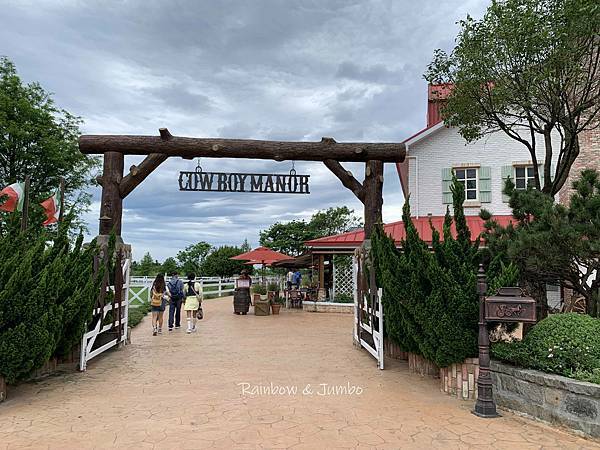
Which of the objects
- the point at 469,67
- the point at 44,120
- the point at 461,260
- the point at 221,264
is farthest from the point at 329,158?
the point at 221,264

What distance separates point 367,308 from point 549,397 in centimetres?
409

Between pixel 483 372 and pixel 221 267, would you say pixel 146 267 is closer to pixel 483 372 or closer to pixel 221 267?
pixel 221 267

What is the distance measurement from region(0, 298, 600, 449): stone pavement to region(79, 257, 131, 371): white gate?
0.79 ft

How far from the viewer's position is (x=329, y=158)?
Answer: 30.2 ft

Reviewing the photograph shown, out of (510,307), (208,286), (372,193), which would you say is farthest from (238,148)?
(208,286)

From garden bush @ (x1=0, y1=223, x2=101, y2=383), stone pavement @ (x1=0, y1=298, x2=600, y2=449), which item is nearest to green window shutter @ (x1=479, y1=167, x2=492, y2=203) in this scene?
stone pavement @ (x1=0, y1=298, x2=600, y2=449)

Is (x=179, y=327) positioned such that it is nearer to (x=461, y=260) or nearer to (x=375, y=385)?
(x=375, y=385)

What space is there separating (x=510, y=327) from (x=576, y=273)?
1420 mm

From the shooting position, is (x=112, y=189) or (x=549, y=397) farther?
(x=112, y=189)

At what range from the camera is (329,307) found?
17.3 metres

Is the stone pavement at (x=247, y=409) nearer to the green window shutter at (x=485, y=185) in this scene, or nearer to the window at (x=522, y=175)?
the green window shutter at (x=485, y=185)

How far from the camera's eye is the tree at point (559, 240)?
568 cm

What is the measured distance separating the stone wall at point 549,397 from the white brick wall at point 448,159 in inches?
417

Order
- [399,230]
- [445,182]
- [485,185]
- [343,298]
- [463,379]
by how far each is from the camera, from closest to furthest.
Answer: [463,379] < [485,185] < [445,182] < [399,230] < [343,298]
